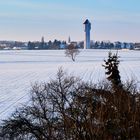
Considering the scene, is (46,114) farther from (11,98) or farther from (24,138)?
(11,98)

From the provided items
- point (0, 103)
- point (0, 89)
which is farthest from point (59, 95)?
point (0, 89)

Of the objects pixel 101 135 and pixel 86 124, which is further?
pixel 86 124

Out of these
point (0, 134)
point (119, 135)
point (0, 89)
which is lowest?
point (0, 89)

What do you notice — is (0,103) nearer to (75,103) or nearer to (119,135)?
(75,103)

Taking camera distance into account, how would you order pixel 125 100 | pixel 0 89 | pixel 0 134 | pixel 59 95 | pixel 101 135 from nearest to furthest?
1. pixel 101 135
2. pixel 125 100
3. pixel 0 134
4. pixel 59 95
5. pixel 0 89

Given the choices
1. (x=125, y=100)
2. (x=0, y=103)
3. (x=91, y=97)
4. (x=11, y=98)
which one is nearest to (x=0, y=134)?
(x=91, y=97)

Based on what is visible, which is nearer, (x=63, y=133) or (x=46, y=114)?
(x=63, y=133)

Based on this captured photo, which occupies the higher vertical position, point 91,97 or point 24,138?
point 91,97

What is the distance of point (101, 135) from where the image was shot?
11.4m

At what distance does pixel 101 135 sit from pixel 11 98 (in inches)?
971

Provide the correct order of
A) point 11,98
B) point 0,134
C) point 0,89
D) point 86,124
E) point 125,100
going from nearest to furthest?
point 86,124, point 125,100, point 0,134, point 11,98, point 0,89

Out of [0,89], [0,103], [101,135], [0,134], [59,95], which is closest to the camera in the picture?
[101,135]

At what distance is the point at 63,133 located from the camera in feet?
48.8

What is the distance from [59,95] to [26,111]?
6.64 feet
